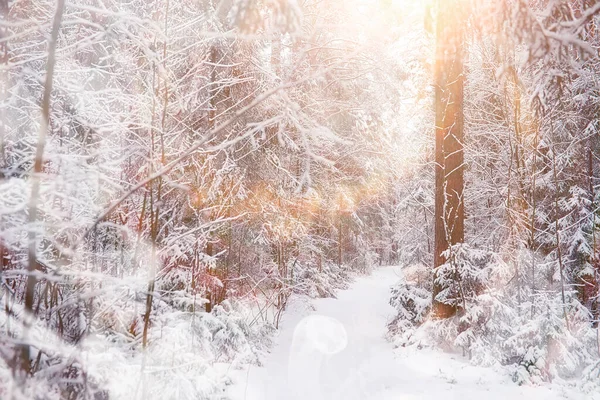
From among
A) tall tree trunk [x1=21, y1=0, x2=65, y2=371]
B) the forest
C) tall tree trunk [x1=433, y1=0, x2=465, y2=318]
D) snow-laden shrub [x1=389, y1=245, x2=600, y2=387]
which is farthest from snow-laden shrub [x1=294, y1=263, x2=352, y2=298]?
tall tree trunk [x1=21, y1=0, x2=65, y2=371]

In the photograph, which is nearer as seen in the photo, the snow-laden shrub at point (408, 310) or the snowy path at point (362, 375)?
the snowy path at point (362, 375)

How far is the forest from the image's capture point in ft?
8.09

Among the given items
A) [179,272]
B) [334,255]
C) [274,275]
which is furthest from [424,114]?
[334,255]

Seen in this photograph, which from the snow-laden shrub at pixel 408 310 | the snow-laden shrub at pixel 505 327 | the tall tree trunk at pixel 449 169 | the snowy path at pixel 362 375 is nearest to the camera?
the snowy path at pixel 362 375

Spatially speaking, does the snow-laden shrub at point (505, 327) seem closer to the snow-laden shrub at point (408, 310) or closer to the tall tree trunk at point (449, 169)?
the snow-laden shrub at point (408, 310)

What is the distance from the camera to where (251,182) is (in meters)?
8.45

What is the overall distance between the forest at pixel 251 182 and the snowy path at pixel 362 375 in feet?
0.43

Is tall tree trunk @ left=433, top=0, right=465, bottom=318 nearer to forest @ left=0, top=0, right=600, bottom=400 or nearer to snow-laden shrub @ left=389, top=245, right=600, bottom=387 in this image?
forest @ left=0, top=0, right=600, bottom=400

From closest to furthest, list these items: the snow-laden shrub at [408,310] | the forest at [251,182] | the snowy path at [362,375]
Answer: the forest at [251,182] < the snowy path at [362,375] < the snow-laden shrub at [408,310]

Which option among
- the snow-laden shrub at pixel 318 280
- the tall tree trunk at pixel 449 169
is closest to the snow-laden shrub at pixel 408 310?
the tall tree trunk at pixel 449 169

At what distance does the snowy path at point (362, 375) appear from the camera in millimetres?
5703

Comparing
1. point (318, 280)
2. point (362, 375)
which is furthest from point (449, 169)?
point (318, 280)

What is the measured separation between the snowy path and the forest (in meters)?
0.13

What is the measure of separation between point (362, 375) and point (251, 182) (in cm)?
431
